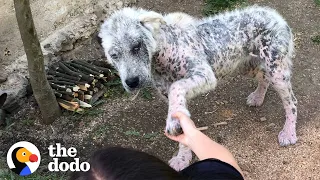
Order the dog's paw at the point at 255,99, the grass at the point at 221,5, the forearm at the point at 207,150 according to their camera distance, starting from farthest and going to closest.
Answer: the grass at the point at 221,5 < the dog's paw at the point at 255,99 < the forearm at the point at 207,150

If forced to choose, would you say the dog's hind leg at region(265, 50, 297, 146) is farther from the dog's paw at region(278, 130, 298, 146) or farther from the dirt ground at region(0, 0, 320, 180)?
the dirt ground at region(0, 0, 320, 180)

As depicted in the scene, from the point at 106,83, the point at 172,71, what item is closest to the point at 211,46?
the point at 172,71

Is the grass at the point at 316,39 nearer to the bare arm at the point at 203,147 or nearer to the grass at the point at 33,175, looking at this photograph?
the grass at the point at 33,175

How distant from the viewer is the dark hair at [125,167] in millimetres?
1860

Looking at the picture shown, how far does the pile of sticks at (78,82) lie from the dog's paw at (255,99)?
156cm

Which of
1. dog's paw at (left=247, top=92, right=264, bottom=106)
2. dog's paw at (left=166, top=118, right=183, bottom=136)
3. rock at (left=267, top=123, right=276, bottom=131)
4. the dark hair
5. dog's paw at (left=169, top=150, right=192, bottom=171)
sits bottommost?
rock at (left=267, top=123, right=276, bottom=131)

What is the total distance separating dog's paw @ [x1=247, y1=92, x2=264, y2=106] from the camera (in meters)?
5.52

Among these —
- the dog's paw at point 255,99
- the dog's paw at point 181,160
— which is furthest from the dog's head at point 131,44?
the dog's paw at point 255,99

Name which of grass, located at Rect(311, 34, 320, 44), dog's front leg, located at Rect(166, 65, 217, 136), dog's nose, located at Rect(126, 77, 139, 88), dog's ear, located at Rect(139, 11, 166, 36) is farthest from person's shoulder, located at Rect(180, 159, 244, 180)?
grass, located at Rect(311, 34, 320, 44)

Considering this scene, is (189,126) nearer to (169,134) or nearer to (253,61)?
(169,134)

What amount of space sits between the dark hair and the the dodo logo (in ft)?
9.20

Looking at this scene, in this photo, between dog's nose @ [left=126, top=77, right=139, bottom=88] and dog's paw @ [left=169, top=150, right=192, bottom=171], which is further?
dog's paw @ [left=169, top=150, right=192, bottom=171]

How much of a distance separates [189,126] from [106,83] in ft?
9.37

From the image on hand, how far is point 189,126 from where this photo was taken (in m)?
3.05
